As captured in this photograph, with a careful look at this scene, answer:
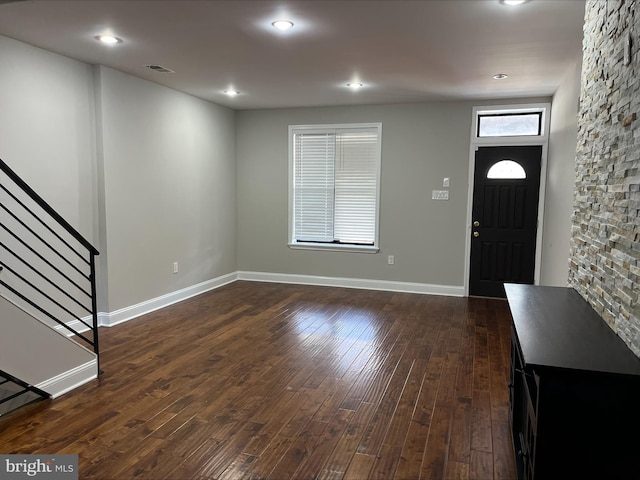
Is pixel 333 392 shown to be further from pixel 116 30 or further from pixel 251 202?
pixel 251 202

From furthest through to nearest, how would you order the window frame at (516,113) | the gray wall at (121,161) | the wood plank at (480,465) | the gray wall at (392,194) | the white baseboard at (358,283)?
the white baseboard at (358,283), the gray wall at (392,194), the window frame at (516,113), the gray wall at (121,161), the wood plank at (480,465)

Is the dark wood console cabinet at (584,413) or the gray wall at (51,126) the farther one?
the gray wall at (51,126)

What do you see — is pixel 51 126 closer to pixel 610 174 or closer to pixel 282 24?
pixel 282 24

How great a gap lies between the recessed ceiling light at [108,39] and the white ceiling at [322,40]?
6 cm

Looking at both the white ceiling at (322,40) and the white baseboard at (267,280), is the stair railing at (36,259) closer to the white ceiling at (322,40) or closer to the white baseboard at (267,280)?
the white baseboard at (267,280)

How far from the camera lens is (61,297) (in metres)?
4.14

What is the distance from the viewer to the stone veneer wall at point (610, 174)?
175 cm

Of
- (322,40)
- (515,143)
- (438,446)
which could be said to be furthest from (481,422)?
(515,143)

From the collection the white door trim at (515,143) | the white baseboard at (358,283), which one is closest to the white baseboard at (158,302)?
A: the white baseboard at (358,283)

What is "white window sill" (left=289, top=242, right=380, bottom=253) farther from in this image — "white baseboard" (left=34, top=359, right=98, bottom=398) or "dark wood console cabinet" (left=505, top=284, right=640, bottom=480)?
"dark wood console cabinet" (left=505, top=284, right=640, bottom=480)

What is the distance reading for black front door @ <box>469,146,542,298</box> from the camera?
5680mm

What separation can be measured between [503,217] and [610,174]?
12.5ft

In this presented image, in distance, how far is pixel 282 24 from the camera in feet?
10.5

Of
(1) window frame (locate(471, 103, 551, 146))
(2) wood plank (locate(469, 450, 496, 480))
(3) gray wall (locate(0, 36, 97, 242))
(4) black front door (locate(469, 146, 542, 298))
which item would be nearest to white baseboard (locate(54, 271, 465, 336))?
(4) black front door (locate(469, 146, 542, 298))
